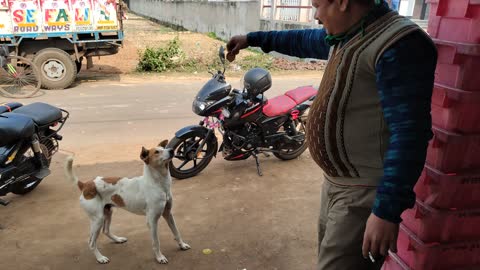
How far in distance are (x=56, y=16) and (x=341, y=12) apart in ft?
28.5

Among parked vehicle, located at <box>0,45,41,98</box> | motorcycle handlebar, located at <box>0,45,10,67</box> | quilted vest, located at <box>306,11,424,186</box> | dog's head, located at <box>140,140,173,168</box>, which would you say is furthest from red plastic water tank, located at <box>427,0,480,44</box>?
parked vehicle, located at <box>0,45,41,98</box>

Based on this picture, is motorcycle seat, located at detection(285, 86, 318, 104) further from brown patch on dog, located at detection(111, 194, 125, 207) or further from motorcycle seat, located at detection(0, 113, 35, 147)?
motorcycle seat, located at detection(0, 113, 35, 147)

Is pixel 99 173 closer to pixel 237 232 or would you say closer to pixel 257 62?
pixel 237 232

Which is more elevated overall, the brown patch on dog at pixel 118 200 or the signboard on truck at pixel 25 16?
the signboard on truck at pixel 25 16

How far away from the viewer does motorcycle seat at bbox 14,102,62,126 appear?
13.0 ft

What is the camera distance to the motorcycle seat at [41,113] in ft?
13.0

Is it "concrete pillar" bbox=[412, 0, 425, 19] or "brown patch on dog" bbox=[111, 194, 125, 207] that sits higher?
"concrete pillar" bbox=[412, 0, 425, 19]

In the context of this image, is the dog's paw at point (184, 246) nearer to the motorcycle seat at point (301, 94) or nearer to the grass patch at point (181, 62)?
the motorcycle seat at point (301, 94)

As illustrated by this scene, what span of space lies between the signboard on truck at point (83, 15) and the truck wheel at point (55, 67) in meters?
0.68

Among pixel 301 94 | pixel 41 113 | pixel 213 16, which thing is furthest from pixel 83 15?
pixel 213 16

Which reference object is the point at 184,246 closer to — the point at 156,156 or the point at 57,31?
the point at 156,156

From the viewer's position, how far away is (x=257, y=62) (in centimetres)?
1230

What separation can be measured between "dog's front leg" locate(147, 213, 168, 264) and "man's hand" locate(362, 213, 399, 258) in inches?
75.2

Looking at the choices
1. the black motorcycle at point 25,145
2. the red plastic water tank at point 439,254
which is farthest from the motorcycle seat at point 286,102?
the red plastic water tank at point 439,254
